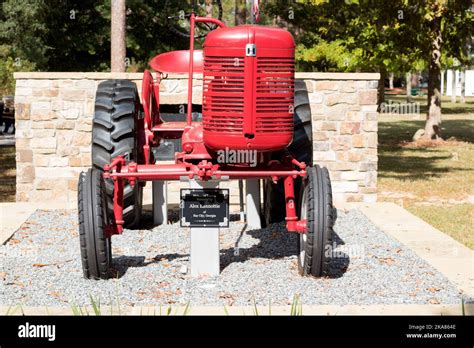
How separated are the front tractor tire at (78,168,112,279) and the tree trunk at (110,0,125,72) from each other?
889 cm

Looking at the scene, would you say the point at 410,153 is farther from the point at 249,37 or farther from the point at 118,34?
the point at 249,37

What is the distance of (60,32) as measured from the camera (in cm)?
2000

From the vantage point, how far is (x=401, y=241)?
320 inches

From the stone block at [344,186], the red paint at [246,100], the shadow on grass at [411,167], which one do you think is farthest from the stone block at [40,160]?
the shadow on grass at [411,167]

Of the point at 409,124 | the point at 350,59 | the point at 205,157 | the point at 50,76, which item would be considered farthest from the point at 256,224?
the point at 409,124

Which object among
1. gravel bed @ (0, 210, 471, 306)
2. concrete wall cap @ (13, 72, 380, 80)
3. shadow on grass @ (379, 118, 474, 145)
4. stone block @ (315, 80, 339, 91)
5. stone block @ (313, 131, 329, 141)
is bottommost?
shadow on grass @ (379, 118, 474, 145)

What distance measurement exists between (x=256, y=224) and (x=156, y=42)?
12.5 meters

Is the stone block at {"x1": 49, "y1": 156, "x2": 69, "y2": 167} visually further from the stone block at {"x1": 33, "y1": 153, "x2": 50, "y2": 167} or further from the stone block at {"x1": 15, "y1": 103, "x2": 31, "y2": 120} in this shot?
the stone block at {"x1": 15, "y1": 103, "x2": 31, "y2": 120}

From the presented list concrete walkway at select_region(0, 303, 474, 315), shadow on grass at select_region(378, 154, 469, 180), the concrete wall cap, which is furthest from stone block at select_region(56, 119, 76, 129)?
shadow on grass at select_region(378, 154, 469, 180)

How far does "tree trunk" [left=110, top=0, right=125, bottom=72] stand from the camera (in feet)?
49.4

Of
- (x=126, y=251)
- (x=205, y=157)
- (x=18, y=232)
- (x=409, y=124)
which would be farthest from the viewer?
(x=409, y=124)

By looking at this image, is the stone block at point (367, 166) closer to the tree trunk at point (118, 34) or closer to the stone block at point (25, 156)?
the stone block at point (25, 156)

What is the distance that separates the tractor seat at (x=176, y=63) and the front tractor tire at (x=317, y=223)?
2.17 meters
